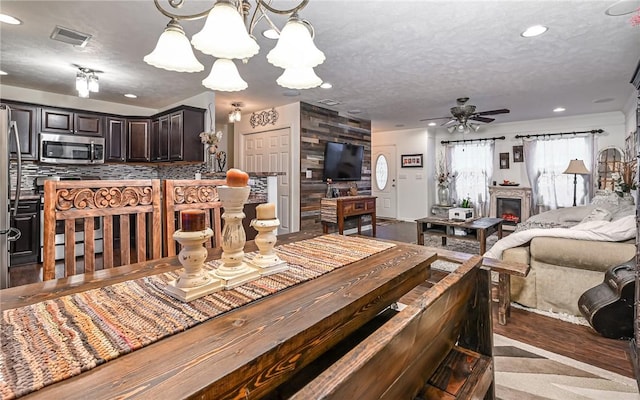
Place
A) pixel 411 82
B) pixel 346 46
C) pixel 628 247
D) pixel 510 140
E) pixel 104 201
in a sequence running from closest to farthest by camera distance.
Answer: pixel 104 201 < pixel 628 247 < pixel 346 46 < pixel 411 82 < pixel 510 140

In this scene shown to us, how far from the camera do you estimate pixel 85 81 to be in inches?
146

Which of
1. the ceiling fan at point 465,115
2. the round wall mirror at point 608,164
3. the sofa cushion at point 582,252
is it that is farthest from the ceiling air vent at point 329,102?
the round wall mirror at point 608,164

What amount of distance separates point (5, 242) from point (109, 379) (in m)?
1.90

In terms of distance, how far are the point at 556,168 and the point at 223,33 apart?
741 cm

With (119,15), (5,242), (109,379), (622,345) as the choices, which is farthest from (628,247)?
(119,15)

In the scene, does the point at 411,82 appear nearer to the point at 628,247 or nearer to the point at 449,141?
the point at 628,247

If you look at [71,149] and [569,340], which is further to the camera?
[71,149]

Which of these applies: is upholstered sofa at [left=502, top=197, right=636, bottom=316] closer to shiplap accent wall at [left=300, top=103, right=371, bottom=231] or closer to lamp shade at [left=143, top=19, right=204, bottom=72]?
lamp shade at [left=143, top=19, right=204, bottom=72]

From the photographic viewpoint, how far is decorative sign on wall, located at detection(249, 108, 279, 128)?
5.65m

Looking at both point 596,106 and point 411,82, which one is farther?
point 596,106

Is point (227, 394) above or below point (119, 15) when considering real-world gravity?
below

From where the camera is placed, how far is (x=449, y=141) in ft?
25.3

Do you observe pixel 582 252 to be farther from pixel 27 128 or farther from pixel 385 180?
pixel 27 128

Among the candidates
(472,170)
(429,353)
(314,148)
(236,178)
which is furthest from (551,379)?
(472,170)
